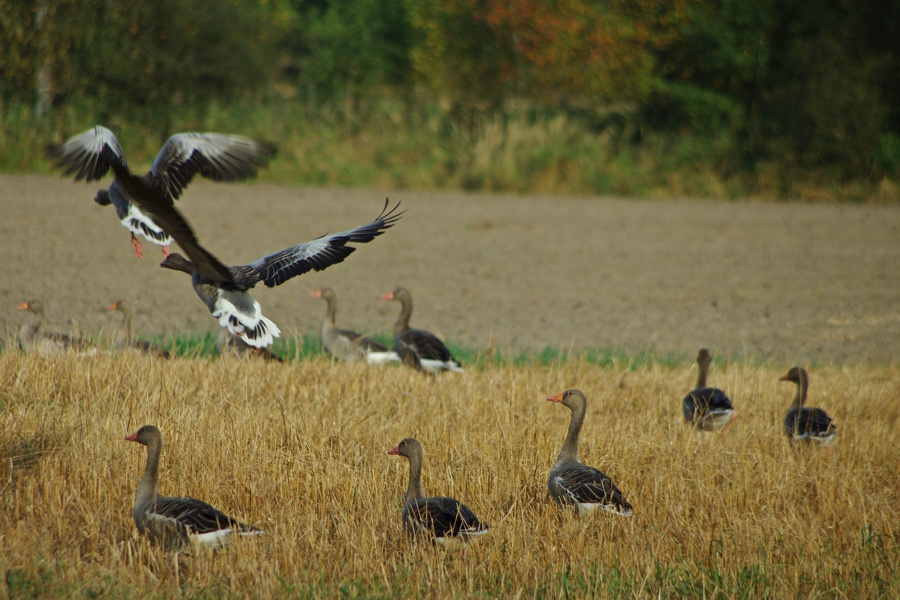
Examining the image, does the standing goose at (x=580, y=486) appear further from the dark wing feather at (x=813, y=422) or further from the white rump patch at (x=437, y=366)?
the white rump patch at (x=437, y=366)

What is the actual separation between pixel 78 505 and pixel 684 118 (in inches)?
835

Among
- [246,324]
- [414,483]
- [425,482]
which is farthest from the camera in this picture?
[246,324]

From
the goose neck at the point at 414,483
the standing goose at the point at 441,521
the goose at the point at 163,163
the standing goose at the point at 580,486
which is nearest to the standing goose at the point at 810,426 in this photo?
the standing goose at the point at 580,486

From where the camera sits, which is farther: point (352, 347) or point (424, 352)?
point (352, 347)

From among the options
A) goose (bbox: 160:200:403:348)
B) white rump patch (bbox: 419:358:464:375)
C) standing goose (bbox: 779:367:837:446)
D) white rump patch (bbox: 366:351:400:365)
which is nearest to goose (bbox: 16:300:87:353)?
goose (bbox: 160:200:403:348)

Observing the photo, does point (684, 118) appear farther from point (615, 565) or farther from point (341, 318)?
point (615, 565)

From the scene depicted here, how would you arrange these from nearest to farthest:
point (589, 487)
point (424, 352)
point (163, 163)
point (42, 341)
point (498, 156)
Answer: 1. point (589, 487)
2. point (42, 341)
3. point (163, 163)
4. point (424, 352)
5. point (498, 156)

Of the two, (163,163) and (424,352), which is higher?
(163,163)

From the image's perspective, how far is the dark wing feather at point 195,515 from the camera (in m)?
4.57

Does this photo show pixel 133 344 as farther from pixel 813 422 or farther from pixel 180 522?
pixel 813 422

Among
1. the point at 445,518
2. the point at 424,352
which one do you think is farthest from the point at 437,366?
the point at 445,518

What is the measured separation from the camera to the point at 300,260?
6.89m

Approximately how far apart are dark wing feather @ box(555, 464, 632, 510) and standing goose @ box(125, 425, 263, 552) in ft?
5.82

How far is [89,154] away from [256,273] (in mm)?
1882
